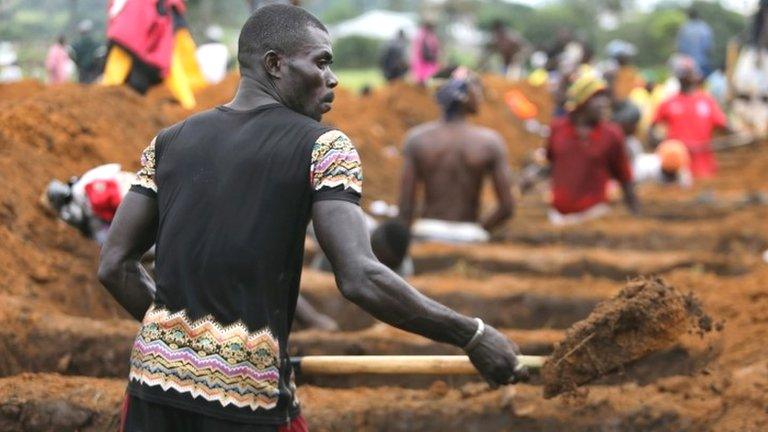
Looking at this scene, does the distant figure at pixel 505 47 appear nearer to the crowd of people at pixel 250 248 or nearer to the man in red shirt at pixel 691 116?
the man in red shirt at pixel 691 116

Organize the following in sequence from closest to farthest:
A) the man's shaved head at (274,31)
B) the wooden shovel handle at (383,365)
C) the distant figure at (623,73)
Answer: the man's shaved head at (274,31), the wooden shovel handle at (383,365), the distant figure at (623,73)

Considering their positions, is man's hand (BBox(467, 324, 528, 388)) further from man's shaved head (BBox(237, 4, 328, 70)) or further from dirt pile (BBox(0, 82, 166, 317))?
dirt pile (BBox(0, 82, 166, 317))

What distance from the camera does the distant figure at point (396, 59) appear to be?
23000 millimetres

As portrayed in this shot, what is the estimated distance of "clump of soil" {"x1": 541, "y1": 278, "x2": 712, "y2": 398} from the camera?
4.45 meters

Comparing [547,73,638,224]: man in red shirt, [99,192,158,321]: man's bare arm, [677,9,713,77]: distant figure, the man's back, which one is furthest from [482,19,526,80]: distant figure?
[99,192,158,321]: man's bare arm

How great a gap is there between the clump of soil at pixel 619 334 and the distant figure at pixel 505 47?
788 inches

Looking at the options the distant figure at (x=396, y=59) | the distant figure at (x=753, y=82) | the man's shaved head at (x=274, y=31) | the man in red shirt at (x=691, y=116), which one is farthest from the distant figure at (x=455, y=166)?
the distant figure at (x=396, y=59)

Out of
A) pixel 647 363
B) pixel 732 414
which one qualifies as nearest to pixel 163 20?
pixel 647 363

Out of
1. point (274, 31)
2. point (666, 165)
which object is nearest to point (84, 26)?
point (666, 165)

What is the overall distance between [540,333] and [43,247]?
9.80 ft

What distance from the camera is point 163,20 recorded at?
925cm

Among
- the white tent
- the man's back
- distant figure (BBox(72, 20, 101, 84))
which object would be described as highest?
the white tent

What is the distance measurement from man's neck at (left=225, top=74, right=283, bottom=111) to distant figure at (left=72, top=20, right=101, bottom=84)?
12117mm

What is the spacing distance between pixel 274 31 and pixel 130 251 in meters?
0.80
